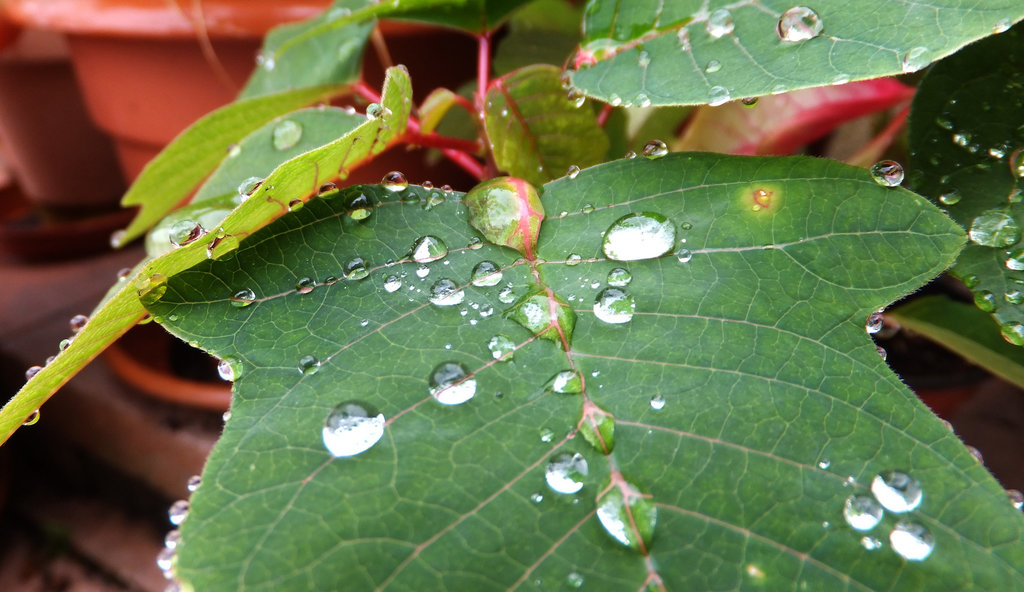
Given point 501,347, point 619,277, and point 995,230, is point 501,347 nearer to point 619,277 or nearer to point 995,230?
point 619,277

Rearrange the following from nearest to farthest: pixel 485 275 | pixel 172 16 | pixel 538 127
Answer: pixel 485 275
pixel 538 127
pixel 172 16

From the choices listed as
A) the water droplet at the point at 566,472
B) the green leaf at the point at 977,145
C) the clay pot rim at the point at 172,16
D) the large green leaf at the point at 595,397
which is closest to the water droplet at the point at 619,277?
the large green leaf at the point at 595,397

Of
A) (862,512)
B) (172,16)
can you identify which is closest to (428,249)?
(862,512)

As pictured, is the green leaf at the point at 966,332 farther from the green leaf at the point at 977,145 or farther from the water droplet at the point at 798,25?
the water droplet at the point at 798,25

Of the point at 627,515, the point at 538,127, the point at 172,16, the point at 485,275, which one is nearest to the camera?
the point at 627,515

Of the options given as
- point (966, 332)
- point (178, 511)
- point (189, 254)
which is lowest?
point (966, 332)

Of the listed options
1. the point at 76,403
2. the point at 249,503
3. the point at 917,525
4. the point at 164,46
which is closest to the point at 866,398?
the point at 917,525

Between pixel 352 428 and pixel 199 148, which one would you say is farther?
pixel 199 148

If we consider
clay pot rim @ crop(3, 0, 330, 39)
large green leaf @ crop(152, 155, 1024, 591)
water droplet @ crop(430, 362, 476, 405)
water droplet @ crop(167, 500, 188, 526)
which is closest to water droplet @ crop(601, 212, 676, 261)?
large green leaf @ crop(152, 155, 1024, 591)
